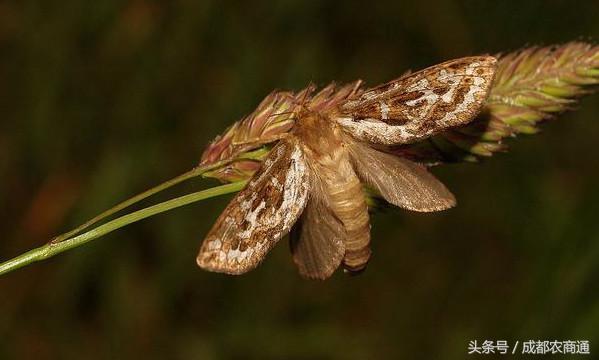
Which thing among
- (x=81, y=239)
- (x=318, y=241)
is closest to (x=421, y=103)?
(x=318, y=241)

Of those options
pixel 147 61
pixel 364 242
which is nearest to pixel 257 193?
pixel 364 242

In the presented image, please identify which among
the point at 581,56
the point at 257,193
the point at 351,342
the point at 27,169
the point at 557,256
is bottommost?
the point at 351,342

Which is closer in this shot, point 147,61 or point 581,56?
point 581,56

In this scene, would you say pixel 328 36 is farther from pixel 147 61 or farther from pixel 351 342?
pixel 351 342

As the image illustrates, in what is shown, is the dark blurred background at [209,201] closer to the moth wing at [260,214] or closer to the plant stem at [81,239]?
the moth wing at [260,214]

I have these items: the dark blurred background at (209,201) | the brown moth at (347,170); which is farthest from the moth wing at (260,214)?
the dark blurred background at (209,201)

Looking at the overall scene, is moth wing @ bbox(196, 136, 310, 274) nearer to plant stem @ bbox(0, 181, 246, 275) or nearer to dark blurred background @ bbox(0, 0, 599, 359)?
plant stem @ bbox(0, 181, 246, 275)

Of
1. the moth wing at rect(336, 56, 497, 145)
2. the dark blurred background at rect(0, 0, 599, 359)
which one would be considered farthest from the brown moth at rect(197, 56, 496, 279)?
the dark blurred background at rect(0, 0, 599, 359)
